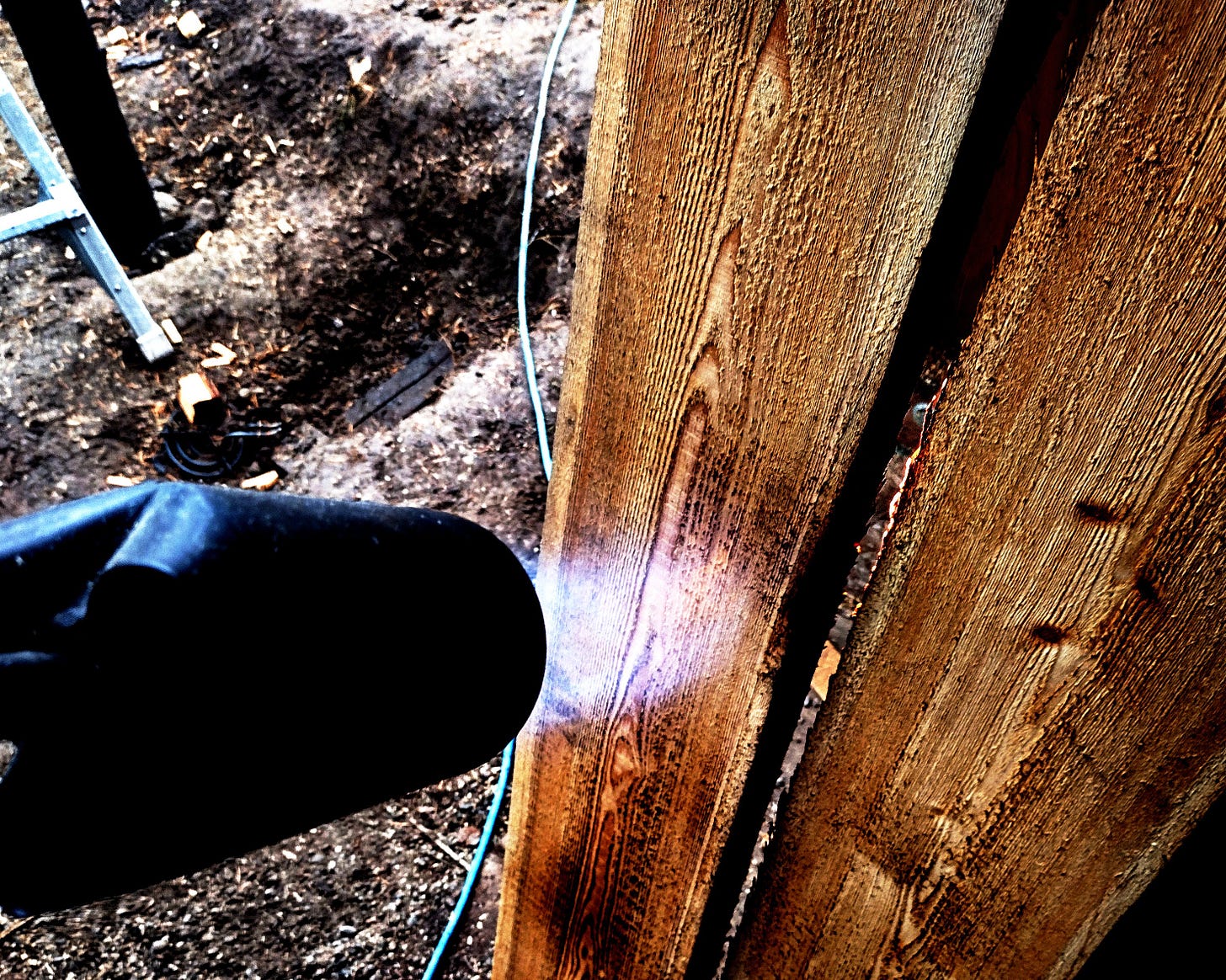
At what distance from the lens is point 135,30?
19.2 ft

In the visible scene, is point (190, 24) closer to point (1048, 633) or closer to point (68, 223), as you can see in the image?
point (68, 223)

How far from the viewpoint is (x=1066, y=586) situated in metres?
0.67

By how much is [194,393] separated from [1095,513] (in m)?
4.19

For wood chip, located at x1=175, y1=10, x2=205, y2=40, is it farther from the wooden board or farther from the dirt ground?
the wooden board

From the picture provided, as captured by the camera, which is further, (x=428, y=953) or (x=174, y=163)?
(x=174, y=163)

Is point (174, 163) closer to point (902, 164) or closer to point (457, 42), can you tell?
point (457, 42)

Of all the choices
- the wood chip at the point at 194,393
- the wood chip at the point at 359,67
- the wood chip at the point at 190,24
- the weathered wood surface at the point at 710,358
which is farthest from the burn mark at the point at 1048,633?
the wood chip at the point at 190,24

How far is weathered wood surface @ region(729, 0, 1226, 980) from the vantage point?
524 mm

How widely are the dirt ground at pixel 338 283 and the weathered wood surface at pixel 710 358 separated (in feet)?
6.73

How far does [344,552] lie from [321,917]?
2683 mm

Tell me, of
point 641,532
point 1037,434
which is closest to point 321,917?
point 641,532

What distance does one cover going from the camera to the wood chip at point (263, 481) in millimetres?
3936

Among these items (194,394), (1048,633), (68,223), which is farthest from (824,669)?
(68,223)

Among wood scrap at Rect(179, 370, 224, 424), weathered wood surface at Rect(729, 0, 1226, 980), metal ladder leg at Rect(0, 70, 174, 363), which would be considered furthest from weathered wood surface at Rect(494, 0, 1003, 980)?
metal ladder leg at Rect(0, 70, 174, 363)
